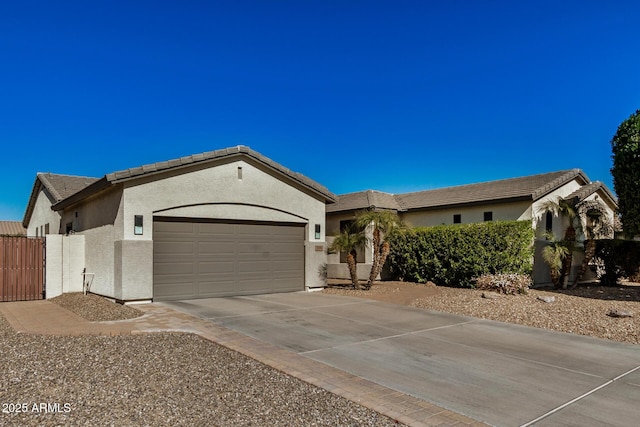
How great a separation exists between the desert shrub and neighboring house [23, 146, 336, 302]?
38.7ft

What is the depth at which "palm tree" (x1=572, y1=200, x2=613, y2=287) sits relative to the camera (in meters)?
16.3

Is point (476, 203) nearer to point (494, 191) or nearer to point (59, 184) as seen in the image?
point (494, 191)

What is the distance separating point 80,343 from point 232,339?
8.27ft

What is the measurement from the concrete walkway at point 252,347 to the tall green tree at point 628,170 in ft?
39.7

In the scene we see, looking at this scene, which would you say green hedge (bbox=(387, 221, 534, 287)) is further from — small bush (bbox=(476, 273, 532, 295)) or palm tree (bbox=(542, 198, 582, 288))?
palm tree (bbox=(542, 198, 582, 288))

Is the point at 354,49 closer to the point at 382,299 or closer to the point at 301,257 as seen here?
the point at 301,257

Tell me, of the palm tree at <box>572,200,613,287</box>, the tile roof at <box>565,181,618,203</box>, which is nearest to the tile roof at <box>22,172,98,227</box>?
the palm tree at <box>572,200,613,287</box>

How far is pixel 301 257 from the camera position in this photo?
16.6 metres

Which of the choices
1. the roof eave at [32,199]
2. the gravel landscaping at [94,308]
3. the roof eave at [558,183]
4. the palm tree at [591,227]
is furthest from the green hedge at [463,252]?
the roof eave at [32,199]

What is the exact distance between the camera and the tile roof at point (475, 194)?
1823 cm

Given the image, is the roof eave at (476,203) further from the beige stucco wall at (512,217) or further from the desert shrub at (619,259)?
the desert shrub at (619,259)

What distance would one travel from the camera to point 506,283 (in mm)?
14305

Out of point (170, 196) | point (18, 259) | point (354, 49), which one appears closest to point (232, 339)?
point (170, 196)

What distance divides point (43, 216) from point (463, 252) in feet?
74.0
